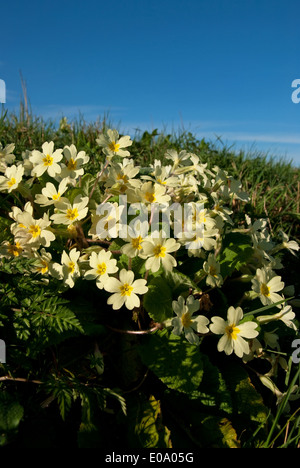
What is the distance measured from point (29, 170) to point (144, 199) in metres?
0.71

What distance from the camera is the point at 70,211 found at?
1.87 m

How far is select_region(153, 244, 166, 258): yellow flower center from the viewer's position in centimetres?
169

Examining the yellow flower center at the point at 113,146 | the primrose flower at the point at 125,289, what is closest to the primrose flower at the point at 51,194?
the yellow flower center at the point at 113,146

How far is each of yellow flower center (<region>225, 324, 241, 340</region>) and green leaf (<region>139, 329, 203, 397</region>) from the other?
15cm

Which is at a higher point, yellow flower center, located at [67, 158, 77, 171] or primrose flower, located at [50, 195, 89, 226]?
yellow flower center, located at [67, 158, 77, 171]

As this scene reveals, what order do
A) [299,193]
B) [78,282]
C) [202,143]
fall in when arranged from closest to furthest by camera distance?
[78,282], [299,193], [202,143]

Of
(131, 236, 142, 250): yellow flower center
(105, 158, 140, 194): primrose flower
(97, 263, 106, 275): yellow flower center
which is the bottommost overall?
(97, 263, 106, 275): yellow flower center

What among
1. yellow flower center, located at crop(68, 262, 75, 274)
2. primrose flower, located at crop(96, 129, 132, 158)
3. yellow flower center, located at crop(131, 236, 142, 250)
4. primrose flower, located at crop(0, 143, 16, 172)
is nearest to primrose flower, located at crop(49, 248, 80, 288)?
yellow flower center, located at crop(68, 262, 75, 274)

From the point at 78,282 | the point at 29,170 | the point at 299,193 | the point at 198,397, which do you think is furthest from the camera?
the point at 299,193

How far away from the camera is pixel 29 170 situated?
217 cm

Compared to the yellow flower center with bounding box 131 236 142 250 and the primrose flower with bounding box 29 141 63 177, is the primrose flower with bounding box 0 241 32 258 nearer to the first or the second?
the primrose flower with bounding box 29 141 63 177

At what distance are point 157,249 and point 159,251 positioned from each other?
1 centimetres
